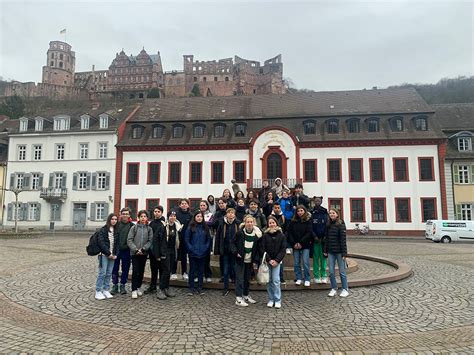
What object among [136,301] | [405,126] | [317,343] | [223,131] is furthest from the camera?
[223,131]

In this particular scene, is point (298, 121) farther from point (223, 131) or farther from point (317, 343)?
point (317, 343)

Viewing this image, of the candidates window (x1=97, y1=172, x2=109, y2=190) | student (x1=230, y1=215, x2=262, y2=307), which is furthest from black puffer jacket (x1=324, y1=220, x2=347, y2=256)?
window (x1=97, y1=172, x2=109, y2=190)

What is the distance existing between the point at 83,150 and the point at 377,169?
91.1ft

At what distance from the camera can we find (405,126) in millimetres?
30109

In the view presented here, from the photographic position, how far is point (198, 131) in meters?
32.8

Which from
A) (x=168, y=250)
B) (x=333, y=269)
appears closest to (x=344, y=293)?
(x=333, y=269)

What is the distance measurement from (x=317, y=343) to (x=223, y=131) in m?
28.5

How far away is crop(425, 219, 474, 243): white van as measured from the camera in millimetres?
24719

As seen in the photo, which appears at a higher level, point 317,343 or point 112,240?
point 112,240

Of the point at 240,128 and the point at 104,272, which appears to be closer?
the point at 104,272

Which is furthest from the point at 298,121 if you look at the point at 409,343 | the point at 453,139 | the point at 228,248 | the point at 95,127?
the point at 409,343

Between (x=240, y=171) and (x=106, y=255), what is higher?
(x=240, y=171)

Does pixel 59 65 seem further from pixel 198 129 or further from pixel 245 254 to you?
pixel 245 254

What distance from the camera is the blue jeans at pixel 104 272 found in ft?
24.1
